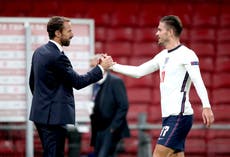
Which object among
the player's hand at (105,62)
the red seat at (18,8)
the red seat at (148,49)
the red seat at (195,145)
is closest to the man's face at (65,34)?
the player's hand at (105,62)

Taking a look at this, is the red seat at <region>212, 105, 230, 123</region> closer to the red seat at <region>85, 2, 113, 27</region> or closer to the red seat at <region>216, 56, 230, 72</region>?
the red seat at <region>216, 56, 230, 72</region>

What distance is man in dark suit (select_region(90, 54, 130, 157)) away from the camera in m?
15.5

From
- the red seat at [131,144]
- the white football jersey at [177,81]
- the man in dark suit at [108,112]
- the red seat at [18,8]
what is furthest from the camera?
the red seat at [18,8]

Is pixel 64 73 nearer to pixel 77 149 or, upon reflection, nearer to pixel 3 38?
pixel 3 38

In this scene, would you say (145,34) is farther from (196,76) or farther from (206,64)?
(196,76)

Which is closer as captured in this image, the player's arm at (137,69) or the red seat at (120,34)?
the player's arm at (137,69)

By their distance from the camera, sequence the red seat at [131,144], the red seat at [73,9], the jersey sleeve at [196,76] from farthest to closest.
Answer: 1. the red seat at [73,9]
2. the red seat at [131,144]
3. the jersey sleeve at [196,76]

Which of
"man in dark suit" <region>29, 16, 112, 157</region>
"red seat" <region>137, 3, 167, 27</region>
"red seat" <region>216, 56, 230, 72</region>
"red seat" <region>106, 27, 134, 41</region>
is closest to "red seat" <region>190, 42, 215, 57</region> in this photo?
"red seat" <region>216, 56, 230, 72</region>

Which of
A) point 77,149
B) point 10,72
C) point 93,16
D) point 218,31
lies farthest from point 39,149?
point 218,31

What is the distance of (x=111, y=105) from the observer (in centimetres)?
1555

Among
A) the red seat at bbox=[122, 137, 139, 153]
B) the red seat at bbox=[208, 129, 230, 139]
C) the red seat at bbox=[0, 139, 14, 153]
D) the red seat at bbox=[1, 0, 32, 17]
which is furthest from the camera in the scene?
the red seat at bbox=[208, 129, 230, 139]

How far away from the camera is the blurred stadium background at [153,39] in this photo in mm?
17984

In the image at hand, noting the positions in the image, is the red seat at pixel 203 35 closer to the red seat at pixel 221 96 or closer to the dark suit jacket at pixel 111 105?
the red seat at pixel 221 96

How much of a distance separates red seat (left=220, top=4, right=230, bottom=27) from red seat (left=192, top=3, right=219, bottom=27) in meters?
0.08
